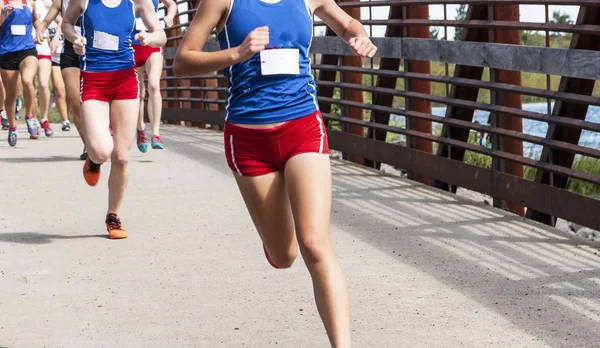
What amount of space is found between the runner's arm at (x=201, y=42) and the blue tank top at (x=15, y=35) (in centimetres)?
1144

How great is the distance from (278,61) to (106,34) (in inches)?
162

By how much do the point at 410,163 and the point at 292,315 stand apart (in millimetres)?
5274

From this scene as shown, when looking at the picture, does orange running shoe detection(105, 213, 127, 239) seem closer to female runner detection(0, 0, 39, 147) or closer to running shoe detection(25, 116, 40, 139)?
female runner detection(0, 0, 39, 147)

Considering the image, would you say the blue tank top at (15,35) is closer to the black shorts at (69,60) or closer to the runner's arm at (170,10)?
the runner's arm at (170,10)

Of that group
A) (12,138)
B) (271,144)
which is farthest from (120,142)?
(12,138)

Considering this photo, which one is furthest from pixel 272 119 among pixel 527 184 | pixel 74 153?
pixel 74 153

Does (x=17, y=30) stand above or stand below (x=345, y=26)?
below

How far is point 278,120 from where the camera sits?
4875 mm

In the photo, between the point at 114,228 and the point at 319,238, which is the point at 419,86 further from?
the point at 319,238

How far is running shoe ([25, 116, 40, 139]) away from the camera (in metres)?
17.0

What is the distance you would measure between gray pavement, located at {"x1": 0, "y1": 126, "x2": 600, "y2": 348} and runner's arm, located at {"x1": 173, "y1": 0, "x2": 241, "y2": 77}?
52.1 inches

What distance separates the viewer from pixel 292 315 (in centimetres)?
605

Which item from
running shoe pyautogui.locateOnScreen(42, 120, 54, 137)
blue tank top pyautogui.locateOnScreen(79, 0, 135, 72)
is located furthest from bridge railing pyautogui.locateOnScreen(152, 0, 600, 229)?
running shoe pyautogui.locateOnScreen(42, 120, 54, 137)

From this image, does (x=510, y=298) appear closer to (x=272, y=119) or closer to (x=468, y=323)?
(x=468, y=323)
